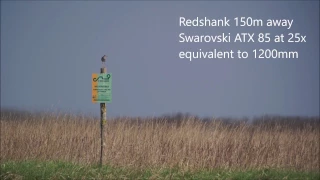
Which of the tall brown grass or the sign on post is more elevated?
the sign on post

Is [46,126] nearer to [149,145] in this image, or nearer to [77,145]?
[77,145]

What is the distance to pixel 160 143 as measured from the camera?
8.64 metres

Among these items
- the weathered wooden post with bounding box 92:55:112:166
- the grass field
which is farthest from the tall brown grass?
the weathered wooden post with bounding box 92:55:112:166

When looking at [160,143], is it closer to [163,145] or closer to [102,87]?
[163,145]

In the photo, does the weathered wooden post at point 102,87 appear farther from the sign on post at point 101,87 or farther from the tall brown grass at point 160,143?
the tall brown grass at point 160,143

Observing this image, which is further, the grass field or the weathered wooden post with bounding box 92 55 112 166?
the grass field

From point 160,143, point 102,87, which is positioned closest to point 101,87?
point 102,87

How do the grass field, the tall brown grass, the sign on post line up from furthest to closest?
1. the tall brown grass
2. the grass field
3. the sign on post

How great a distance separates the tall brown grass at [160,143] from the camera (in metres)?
8.20

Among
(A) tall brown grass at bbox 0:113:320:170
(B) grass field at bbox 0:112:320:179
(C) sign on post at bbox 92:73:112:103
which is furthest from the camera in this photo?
(A) tall brown grass at bbox 0:113:320:170

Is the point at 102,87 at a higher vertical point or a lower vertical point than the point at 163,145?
higher

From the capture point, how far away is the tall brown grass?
820 centimetres

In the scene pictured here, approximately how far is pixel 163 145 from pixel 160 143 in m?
0.09

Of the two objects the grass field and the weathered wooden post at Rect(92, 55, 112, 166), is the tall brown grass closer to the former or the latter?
the grass field
